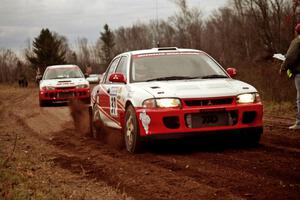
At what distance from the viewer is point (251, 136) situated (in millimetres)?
7531

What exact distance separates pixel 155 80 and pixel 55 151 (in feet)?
6.65

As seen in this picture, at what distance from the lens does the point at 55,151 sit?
8.36 metres

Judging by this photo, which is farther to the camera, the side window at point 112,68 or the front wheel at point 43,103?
the front wheel at point 43,103

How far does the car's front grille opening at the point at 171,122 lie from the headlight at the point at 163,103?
164 millimetres

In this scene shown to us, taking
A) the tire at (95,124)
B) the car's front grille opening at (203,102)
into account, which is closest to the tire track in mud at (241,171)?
the car's front grille opening at (203,102)

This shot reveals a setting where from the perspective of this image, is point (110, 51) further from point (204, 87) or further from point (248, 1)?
point (204, 87)

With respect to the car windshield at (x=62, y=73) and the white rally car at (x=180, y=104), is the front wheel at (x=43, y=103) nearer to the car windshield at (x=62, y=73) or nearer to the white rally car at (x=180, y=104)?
the car windshield at (x=62, y=73)

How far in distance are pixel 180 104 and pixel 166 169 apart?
1.22m

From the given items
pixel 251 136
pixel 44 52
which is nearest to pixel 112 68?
pixel 251 136

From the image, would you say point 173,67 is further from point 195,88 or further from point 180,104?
point 180,104

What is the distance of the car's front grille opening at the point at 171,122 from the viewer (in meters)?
7.04

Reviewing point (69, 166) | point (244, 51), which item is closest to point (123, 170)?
point (69, 166)

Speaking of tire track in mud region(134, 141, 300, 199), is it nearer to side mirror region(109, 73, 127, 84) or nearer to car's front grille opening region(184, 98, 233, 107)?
car's front grille opening region(184, 98, 233, 107)

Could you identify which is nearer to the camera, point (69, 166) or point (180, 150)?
point (69, 166)
